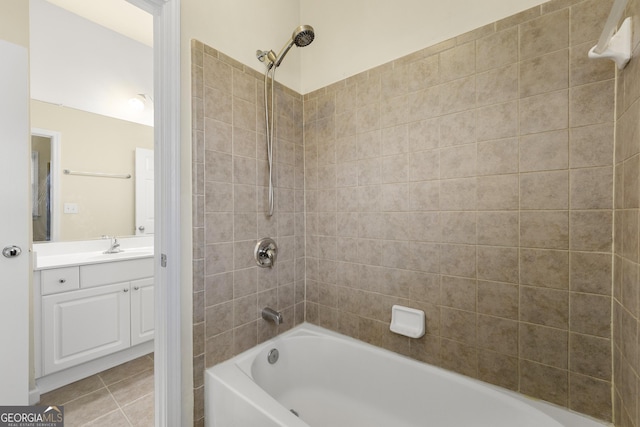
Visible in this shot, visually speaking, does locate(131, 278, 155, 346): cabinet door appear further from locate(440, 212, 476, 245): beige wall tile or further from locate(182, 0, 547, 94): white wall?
locate(440, 212, 476, 245): beige wall tile

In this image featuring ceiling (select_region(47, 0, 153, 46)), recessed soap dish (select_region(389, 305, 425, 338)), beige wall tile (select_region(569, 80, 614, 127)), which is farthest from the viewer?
ceiling (select_region(47, 0, 153, 46))

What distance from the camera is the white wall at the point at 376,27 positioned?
3.73ft

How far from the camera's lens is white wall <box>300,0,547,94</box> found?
1.14m

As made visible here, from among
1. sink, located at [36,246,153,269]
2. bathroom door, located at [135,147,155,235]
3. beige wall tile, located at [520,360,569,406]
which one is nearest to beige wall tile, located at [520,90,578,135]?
beige wall tile, located at [520,360,569,406]

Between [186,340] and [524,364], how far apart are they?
139 centimetres

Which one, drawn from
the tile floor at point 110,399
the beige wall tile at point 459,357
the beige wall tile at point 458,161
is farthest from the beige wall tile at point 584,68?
the tile floor at point 110,399

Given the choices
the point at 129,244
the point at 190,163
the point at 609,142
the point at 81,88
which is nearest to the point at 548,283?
the point at 609,142

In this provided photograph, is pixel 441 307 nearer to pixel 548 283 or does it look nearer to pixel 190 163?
pixel 548 283

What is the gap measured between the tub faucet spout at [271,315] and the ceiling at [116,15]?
2.36 metres

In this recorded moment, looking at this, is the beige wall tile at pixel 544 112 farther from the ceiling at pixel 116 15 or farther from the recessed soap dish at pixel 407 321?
the ceiling at pixel 116 15

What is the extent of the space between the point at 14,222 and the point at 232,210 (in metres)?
1.06

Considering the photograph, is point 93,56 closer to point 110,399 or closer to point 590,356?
point 110,399

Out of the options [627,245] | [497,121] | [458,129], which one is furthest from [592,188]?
[458,129]

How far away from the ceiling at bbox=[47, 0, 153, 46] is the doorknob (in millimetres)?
1805
